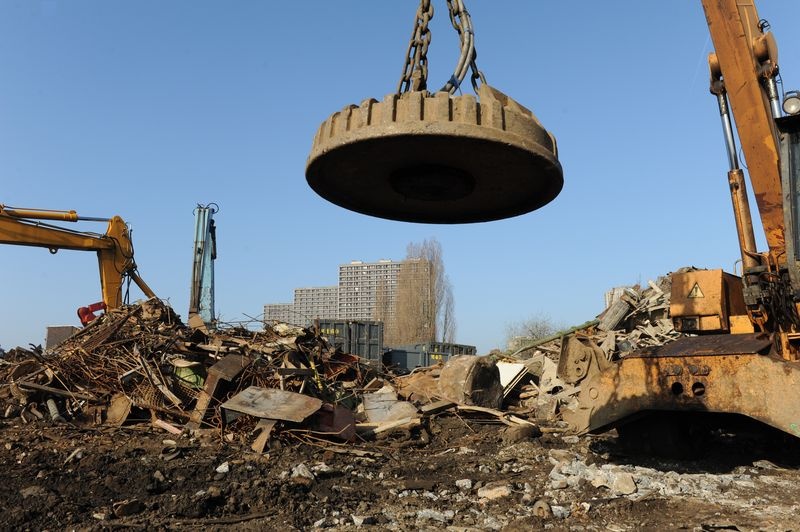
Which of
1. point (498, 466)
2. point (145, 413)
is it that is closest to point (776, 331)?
point (498, 466)

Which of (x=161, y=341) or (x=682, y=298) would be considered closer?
(x=682, y=298)

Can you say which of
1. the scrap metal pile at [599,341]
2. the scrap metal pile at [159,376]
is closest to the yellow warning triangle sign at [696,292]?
the scrap metal pile at [599,341]

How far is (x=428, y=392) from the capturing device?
9414mm

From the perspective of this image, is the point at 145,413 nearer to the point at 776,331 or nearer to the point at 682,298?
the point at 682,298

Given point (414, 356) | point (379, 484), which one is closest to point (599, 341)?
point (414, 356)

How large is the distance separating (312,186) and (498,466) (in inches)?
151

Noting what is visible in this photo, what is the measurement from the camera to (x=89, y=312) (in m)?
12.0

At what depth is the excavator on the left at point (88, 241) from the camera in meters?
11.3

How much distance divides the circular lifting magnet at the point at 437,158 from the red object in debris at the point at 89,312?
1026cm

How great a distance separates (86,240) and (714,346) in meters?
11.6

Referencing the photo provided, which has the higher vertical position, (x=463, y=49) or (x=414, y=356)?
(x=463, y=49)

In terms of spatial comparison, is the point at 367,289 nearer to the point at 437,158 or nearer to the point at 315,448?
the point at 315,448

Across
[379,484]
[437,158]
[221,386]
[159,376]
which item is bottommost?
[379,484]

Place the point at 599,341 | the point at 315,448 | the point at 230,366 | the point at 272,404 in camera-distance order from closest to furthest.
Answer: the point at 315,448 < the point at 272,404 < the point at 230,366 < the point at 599,341
